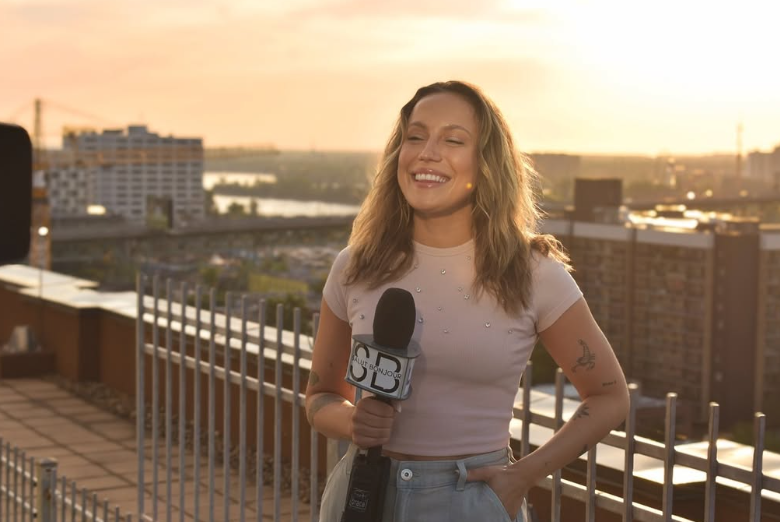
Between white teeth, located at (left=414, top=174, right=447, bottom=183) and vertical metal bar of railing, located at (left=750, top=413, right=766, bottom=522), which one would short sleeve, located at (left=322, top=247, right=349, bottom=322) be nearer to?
white teeth, located at (left=414, top=174, right=447, bottom=183)

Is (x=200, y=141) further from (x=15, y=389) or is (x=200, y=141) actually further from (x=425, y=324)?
(x=425, y=324)

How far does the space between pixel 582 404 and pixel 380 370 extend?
371mm

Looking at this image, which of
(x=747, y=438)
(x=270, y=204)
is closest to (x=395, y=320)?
(x=747, y=438)

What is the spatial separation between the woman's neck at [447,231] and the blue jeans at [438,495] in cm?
32

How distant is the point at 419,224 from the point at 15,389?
20.4ft

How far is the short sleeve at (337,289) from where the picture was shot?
171 cm

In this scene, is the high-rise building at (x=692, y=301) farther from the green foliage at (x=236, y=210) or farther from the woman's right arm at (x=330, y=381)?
the woman's right arm at (x=330, y=381)

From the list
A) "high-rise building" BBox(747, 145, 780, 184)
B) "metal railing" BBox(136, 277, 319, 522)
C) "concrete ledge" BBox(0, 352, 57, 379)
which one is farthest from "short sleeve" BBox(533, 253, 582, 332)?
"high-rise building" BBox(747, 145, 780, 184)

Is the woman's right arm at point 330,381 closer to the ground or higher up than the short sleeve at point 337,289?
closer to the ground

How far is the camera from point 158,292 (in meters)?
3.33

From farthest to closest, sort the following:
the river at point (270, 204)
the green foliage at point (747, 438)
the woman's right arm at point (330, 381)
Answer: the river at point (270, 204), the green foliage at point (747, 438), the woman's right arm at point (330, 381)

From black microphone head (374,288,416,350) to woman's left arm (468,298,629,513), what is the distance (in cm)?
24

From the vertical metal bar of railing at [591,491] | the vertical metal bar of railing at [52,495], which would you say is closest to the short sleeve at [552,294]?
the vertical metal bar of railing at [591,491]

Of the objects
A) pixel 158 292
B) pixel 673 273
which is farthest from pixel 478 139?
pixel 673 273
